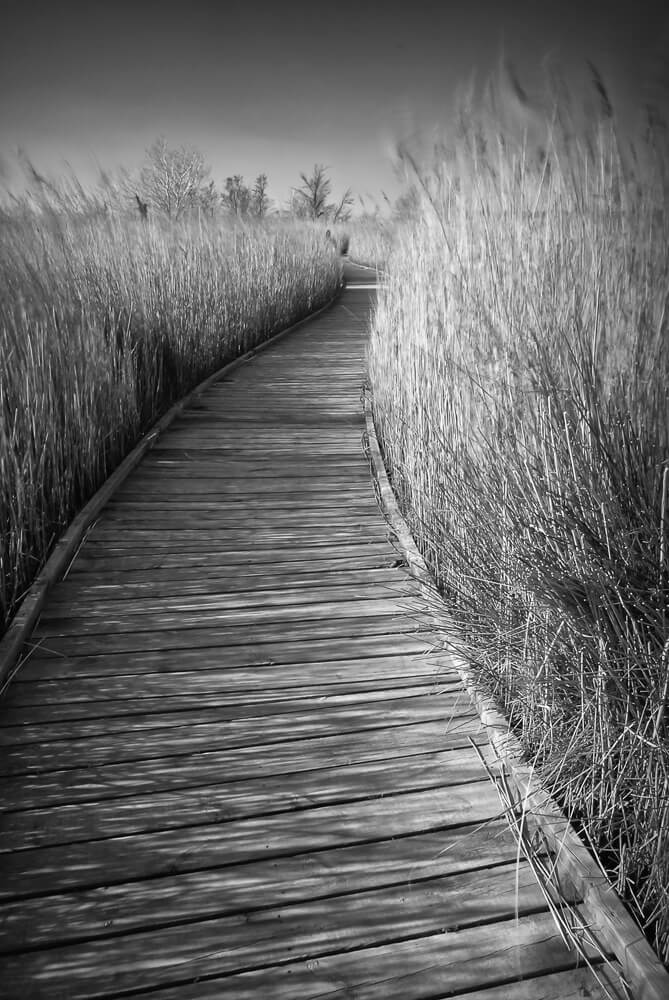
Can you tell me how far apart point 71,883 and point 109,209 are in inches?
171

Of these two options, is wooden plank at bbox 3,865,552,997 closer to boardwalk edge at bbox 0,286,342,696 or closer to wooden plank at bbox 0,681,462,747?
wooden plank at bbox 0,681,462,747

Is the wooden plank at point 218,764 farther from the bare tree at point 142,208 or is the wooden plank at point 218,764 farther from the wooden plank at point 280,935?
the bare tree at point 142,208

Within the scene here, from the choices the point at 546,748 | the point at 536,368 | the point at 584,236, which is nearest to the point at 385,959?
the point at 546,748

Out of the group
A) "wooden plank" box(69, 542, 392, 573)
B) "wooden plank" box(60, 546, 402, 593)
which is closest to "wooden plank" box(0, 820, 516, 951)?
"wooden plank" box(60, 546, 402, 593)

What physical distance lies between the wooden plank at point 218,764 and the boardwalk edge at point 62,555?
386 mm

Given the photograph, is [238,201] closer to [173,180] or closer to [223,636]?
[173,180]

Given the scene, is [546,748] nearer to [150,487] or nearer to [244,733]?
[244,733]

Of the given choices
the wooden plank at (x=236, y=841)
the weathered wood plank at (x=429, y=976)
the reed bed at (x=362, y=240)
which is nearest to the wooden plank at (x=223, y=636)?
the wooden plank at (x=236, y=841)

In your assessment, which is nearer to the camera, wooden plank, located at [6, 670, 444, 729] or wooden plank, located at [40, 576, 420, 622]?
wooden plank, located at [6, 670, 444, 729]

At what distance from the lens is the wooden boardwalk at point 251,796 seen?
1.09m

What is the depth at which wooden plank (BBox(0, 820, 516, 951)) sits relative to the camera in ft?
3.76

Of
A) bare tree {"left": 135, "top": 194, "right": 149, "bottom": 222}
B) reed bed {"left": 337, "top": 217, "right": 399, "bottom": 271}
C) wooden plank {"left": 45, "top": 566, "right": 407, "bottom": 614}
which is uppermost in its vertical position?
reed bed {"left": 337, "top": 217, "right": 399, "bottom": 271}

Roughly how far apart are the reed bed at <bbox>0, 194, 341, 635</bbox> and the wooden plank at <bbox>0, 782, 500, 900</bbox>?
87 cm

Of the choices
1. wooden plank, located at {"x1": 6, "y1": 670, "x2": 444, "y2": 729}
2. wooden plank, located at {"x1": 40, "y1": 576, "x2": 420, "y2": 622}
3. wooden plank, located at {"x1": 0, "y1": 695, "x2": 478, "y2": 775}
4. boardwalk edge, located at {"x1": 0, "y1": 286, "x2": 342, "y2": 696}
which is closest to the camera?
wooden plank, located at {"x1": 0, "y1": 695, "x2": 478, "y2": 775}
